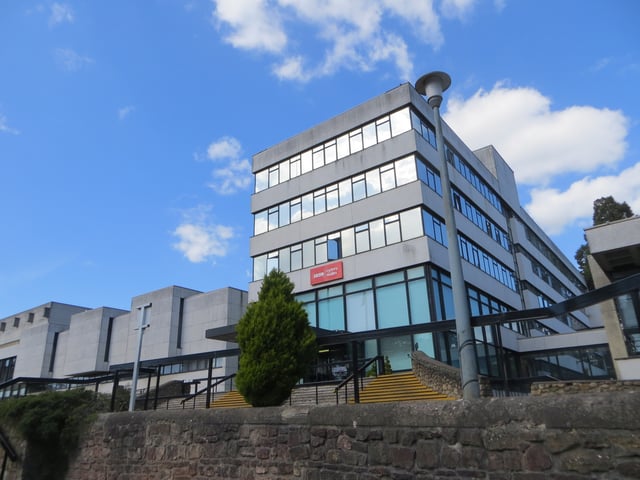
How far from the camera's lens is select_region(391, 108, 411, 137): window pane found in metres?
24.5

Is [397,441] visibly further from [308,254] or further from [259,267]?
[259,267]

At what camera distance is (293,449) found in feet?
19.9

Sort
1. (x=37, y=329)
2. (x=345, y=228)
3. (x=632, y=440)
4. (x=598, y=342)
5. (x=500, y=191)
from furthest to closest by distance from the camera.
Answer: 1. (x=37, y=329)
2. (x=500, y=191)
3. (x=598, y=342)
4. (x=345, y=228)
5. (x=632, y=440)

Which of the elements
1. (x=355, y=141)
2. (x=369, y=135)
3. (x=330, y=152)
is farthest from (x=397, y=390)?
(x=330, y=152)

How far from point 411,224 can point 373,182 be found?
11.3 ft

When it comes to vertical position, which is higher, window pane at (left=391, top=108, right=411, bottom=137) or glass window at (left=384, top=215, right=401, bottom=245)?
window pane at (left=391, top=108, right=411, bottom=137)

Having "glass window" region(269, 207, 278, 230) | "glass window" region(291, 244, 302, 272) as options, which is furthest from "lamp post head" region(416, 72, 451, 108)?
"glass window" region(269, 207, 278, 230)

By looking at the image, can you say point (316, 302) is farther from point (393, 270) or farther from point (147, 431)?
point (147, 431)

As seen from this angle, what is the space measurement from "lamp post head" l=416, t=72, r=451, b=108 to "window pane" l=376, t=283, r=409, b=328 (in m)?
15.5

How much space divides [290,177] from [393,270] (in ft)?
31.4

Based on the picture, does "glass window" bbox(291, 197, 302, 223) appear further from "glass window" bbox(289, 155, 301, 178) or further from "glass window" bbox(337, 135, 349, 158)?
"glass window" bbox(337, 135, 349, 158)

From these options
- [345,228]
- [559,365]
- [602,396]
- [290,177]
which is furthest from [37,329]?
[602,396]

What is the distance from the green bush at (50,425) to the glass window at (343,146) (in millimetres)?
19205

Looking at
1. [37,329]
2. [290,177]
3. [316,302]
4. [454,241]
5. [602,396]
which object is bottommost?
[602,396]
